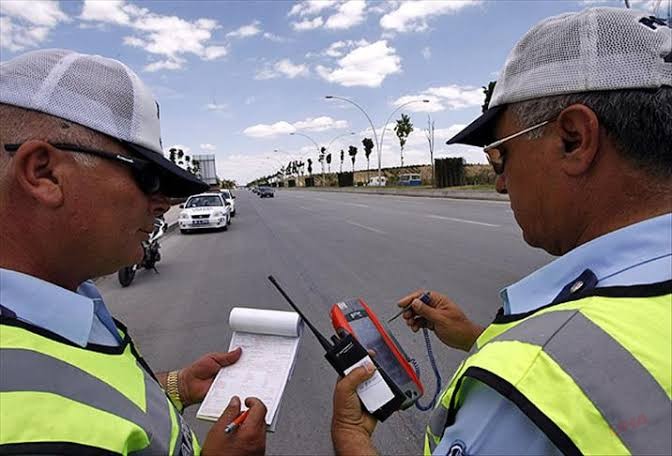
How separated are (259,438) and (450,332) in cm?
98

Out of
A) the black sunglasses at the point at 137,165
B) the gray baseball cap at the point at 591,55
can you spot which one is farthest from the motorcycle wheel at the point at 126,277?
the gray baseball cap at the point at 591,55

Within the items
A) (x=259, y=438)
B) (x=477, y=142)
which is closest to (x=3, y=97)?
(x=259, y=438)

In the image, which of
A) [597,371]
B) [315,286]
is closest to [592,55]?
[597,371]

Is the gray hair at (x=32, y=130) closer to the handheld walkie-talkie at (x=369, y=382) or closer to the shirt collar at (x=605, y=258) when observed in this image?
the handheld walkie-talkie at (x=369, y=382)

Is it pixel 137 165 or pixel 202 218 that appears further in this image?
pixel 202 218

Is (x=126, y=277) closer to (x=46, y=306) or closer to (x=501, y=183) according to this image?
(x=46, y=306)

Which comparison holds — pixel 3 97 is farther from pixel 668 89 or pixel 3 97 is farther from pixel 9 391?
pixel 668 89

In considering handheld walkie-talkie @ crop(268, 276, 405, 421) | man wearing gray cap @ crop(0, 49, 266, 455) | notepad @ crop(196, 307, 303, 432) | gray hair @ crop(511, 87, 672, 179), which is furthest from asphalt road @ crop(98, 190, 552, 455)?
gray hair @ crop(511, 87, 672, 179)

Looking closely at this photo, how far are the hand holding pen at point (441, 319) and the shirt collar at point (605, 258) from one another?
872mm

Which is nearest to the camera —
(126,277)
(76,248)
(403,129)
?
(76,248)

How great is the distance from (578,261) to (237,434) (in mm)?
1016

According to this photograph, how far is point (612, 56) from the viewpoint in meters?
1.10

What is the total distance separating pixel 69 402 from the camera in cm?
95

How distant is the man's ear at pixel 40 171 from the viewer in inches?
45.7
